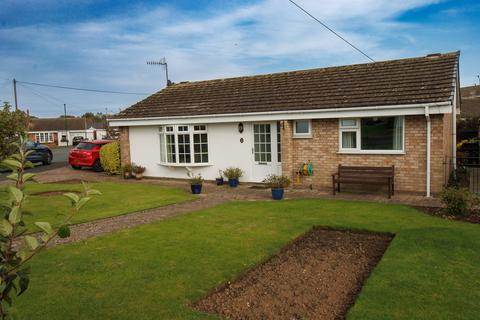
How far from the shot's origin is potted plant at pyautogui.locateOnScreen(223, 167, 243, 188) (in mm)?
15500

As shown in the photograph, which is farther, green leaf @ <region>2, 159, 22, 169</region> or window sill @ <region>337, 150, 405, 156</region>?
window sill @ <region>337, 150, 405, 156</region>

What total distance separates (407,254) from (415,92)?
742 cm

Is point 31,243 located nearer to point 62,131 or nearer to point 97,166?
point 97,166

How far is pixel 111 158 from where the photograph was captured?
794 inches

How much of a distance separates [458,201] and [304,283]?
5.46m

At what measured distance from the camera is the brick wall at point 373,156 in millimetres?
12117

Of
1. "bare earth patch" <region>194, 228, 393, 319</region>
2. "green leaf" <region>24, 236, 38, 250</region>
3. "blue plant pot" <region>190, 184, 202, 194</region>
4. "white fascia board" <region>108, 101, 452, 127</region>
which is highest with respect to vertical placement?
"white fascia board" <region>108, 101, 452, 127</region>

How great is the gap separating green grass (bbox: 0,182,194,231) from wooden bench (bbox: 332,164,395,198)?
4.93 m

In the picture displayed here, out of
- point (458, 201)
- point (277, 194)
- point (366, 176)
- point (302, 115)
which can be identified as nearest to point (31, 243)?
point (458, 201)

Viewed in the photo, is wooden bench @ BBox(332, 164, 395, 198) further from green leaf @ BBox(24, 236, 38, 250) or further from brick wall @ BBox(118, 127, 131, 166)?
green leaf @ BBox(24, 236, 38, 250)

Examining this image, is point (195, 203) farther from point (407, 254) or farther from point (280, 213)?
point (407, 254)

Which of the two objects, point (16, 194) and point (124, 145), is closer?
point (16, 194)

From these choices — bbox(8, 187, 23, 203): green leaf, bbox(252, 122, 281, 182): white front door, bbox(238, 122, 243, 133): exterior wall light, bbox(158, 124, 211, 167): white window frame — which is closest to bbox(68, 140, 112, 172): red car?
bbox(158, 124, 211, 167): white window frame

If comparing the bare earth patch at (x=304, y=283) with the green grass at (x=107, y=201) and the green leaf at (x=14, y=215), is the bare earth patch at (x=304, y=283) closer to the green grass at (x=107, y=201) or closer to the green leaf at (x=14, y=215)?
the green leaf at (x=14, y=215)
